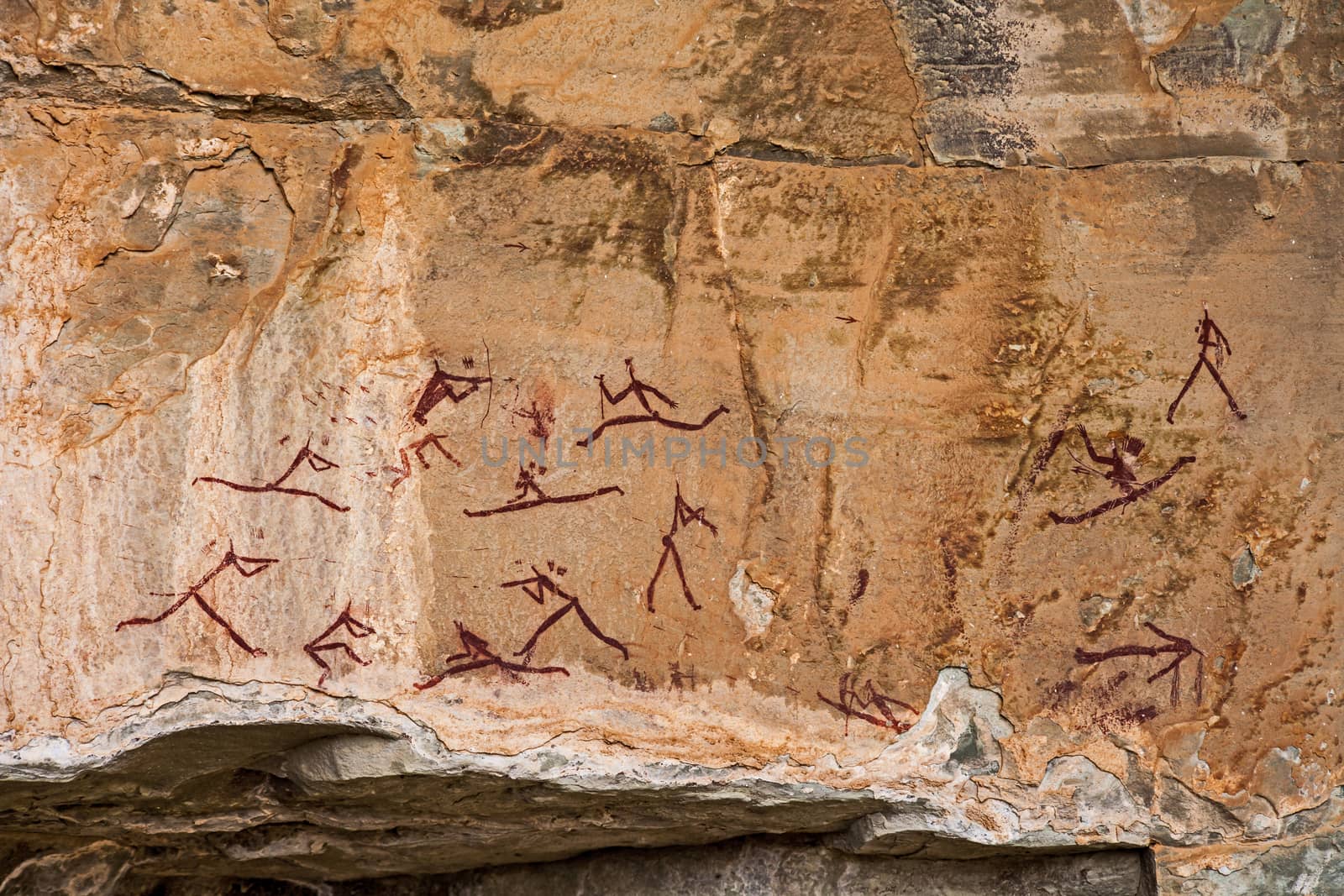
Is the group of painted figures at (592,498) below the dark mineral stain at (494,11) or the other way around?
below

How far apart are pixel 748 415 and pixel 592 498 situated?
351 mm

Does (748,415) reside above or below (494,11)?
below

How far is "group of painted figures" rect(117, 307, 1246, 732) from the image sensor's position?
7.66 feet

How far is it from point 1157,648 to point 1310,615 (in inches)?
12.5

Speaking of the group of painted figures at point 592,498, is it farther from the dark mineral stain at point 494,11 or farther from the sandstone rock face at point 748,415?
the dark mineral stain at point 494,11

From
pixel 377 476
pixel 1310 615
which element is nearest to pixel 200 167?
pixel 377 476

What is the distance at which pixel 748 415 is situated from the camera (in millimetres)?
2453

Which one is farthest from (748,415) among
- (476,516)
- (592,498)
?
(476,516)

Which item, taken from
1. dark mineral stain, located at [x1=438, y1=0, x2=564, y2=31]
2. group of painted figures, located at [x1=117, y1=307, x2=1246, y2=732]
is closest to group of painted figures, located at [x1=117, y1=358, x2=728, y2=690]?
group of painted figures, located at [x1=117, y1=307, x2=1246, y2=732]

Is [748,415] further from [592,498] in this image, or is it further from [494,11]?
[494,11]

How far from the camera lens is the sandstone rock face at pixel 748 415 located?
7.60 ft

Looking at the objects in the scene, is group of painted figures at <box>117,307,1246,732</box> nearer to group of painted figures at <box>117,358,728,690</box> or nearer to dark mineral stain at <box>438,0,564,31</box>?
group of painted figures at <box>117,358,728,690</box>

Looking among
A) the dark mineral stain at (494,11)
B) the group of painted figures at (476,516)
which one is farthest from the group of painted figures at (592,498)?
the dark mineral stain at (494,11)

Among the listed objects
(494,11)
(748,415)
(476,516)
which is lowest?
(476,516)
